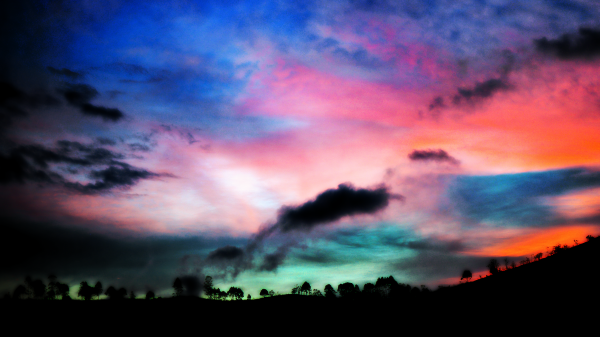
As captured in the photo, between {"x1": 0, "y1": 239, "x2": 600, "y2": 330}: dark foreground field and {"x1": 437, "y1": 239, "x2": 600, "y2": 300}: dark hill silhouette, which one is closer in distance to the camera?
{"x1": 0, "y1": 239, "x2": 600, "y2": 330}: dark foreground field

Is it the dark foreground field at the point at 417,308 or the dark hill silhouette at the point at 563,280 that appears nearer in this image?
the dark foreground field at the point at 417,308

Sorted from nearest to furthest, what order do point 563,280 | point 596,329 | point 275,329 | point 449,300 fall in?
1. point 596,329
2. point 563,280
3. point 449,300
4. point 275,329

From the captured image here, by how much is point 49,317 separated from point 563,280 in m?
109

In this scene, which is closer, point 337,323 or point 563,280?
point 563,280

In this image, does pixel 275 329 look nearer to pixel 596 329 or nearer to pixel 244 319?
pixel 244 319

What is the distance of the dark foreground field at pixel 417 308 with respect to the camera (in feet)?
151

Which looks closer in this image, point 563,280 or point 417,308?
point 563,280

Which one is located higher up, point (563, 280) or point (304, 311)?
point (563, 280)

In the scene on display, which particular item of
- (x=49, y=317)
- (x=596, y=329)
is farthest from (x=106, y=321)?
(x=596, y=329)

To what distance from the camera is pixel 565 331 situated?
3662 cm

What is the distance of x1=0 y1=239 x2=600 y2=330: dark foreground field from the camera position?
45963mm

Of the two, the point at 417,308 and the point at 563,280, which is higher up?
the point at 563,280

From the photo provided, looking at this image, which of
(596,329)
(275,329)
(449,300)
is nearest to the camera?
(596,329)

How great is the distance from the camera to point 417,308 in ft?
216
